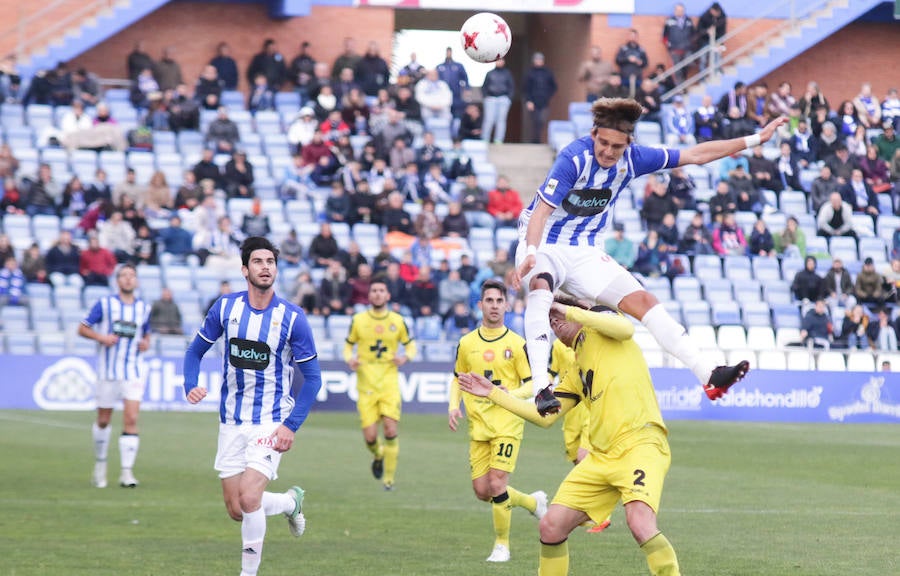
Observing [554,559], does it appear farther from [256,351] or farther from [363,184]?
[363,184]

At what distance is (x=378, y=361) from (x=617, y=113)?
898 cm

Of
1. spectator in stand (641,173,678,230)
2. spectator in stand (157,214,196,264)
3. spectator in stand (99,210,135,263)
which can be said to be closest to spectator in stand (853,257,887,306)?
spectator in stand (641,173,678,230)

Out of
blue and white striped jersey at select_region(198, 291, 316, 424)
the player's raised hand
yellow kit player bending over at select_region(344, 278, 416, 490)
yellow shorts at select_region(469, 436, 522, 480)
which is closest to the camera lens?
the player's raised hand

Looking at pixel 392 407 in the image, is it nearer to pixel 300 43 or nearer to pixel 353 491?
pixel 353 491

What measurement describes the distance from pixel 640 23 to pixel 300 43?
26.1 ft

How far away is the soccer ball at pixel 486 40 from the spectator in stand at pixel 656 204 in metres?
19.6

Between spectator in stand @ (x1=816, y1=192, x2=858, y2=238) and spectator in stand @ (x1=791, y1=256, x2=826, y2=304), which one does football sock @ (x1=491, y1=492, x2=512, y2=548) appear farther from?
spectator in stand @ (x1=816, y1=192, x2=858, y2=238)

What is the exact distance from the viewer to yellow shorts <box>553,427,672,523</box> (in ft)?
26.5

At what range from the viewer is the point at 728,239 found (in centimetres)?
3028

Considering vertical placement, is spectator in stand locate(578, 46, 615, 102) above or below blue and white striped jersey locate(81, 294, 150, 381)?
above

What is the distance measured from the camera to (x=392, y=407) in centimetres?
1738

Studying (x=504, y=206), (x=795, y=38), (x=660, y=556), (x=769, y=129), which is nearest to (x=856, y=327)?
(x=504, y=206)

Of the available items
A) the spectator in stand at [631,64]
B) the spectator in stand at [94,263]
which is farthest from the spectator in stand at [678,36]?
the spectator in stand at [94,263]

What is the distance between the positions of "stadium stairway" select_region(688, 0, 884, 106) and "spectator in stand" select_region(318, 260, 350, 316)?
1291 centimetres
